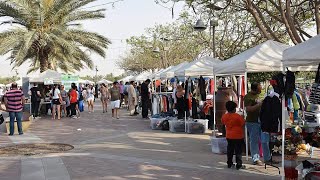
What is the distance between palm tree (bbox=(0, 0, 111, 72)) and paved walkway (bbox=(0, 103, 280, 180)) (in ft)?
30.0

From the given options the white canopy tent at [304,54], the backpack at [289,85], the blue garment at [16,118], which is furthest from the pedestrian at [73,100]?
the white canopy tent at [304,54]

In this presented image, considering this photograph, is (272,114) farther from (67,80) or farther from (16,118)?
(67,80)

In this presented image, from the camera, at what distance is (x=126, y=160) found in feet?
28.0

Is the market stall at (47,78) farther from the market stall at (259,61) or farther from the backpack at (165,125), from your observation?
the market stall at (259,61)

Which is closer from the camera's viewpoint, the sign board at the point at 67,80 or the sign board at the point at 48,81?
the sign board at the point at 48,81

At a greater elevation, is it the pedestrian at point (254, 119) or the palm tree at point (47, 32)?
the palm tree at point (47, 32)

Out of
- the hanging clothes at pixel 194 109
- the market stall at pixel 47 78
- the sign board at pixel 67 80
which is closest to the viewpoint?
the hanging clothes at pixel 194 109

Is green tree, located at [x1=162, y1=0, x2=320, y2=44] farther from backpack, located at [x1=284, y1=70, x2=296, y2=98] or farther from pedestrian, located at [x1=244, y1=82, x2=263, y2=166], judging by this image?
backpack, located at [x1=284, y1=70, x2=296, y2=98]

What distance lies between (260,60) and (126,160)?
11.7 feet

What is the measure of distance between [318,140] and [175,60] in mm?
38151

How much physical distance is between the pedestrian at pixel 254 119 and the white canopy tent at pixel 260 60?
528 mm

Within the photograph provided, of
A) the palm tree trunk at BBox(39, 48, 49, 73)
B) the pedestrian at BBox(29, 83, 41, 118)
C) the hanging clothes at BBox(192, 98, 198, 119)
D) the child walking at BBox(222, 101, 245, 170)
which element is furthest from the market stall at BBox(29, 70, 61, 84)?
the child walking at BBox(222, 101, 245, 170)

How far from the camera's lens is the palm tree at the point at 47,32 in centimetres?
2109

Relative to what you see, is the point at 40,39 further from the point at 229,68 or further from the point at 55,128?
the point at 229,68
